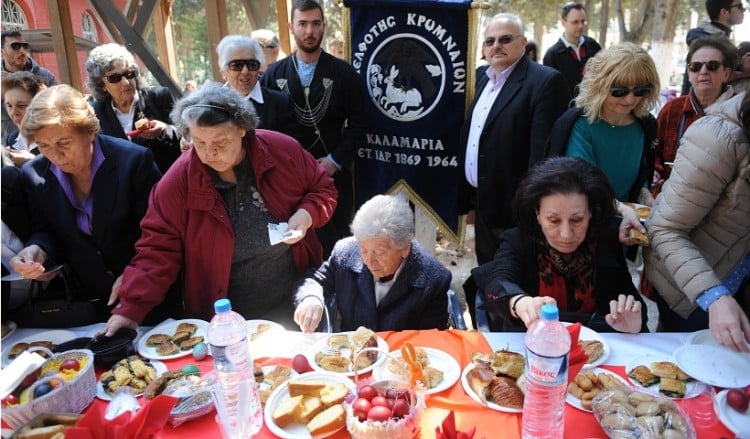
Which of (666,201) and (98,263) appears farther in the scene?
(98,263)

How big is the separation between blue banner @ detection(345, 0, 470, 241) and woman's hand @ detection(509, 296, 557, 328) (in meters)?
1.93

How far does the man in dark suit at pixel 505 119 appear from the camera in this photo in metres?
Answer: 3.16

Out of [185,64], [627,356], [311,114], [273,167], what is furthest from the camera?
[185,64]

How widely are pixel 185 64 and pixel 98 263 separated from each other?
86.4 ft

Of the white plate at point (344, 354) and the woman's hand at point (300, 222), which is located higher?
the woman's hand at point (300, 222)

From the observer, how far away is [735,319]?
1.67 m

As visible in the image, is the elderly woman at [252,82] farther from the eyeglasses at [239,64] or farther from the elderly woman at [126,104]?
the elderly woman at [126,104]

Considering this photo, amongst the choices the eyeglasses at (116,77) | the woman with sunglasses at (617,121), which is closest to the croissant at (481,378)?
the woman with sunglasses at (617,121)

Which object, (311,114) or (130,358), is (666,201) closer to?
(130,358)

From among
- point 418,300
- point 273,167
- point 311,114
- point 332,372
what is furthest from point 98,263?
point 311,114

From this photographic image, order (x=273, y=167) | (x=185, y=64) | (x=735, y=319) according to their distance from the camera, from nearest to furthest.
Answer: (x=735, y=319) < (x=273, y=167) < (x=185, y=64)

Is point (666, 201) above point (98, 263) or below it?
above

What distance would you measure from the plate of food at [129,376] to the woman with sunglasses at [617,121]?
2.30 metres

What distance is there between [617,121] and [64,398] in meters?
2.85
